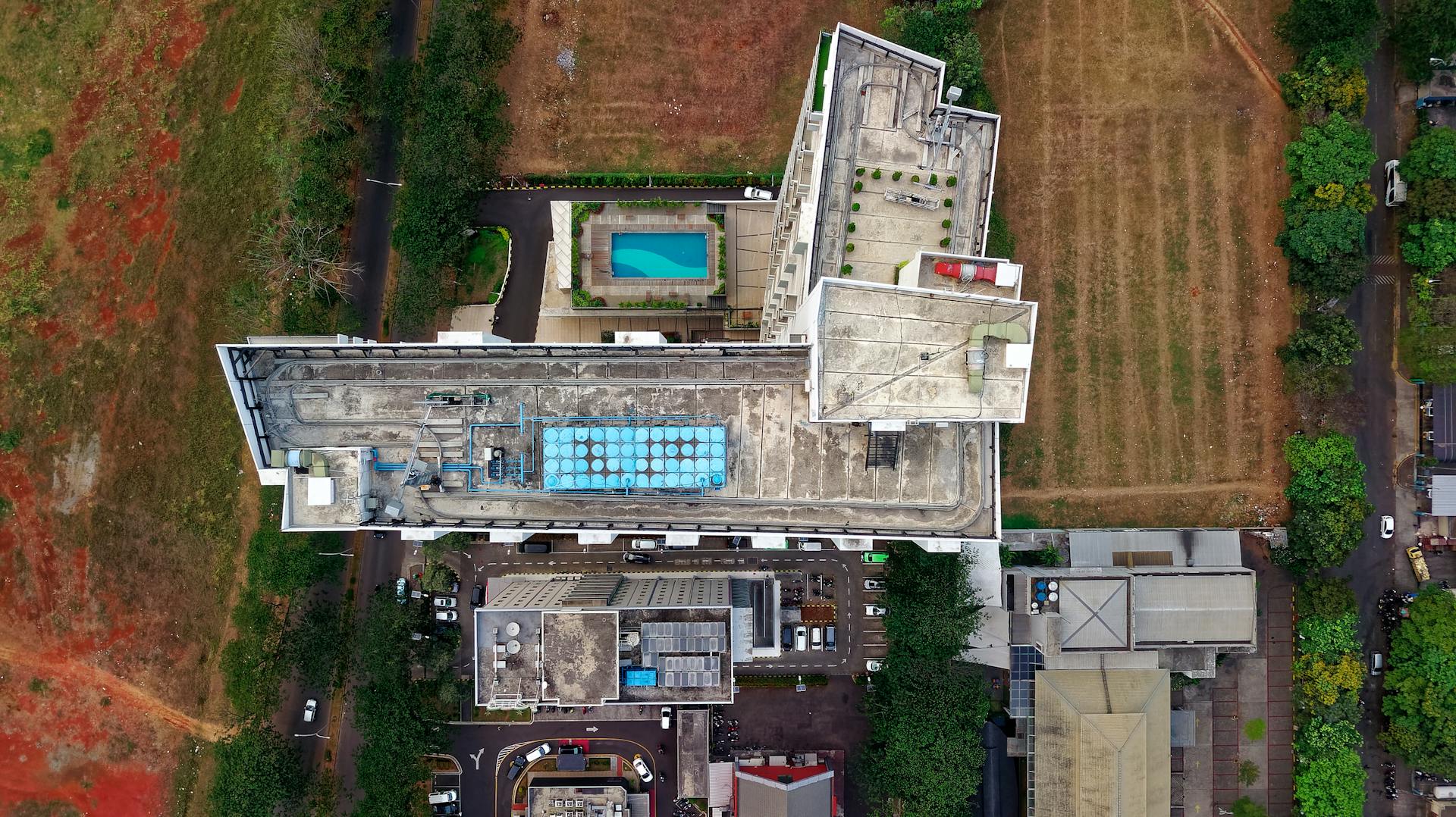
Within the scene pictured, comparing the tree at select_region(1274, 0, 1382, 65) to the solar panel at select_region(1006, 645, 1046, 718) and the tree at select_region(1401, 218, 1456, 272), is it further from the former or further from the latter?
the solar panel at select_region(1006, 645, 1046, 718)

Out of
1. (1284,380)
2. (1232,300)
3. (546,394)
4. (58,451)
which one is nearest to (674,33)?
(546,394)

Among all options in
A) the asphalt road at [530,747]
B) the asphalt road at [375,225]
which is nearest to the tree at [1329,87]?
the asphalt road at [530,747]

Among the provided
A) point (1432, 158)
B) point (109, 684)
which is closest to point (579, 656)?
point (109, 684)

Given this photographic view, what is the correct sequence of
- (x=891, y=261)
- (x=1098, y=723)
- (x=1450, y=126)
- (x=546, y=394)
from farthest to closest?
1. (x=1450, y=126)
2. (x=1098, y=723)
3. (x=891, y=261)
4. (x=546, y=394)

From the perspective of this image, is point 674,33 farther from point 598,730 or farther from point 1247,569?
point 1247,569

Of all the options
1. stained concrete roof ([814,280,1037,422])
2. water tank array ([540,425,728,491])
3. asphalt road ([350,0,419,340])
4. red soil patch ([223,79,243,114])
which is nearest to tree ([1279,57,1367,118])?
stained concrete roof ([814,280,1037,422])

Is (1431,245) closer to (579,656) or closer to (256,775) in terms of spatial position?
(579,656)
